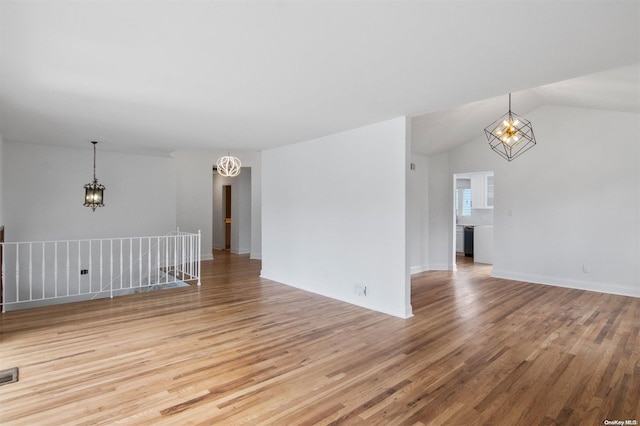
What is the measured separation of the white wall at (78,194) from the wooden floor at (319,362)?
93.6 inches

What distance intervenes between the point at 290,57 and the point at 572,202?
19.0ft

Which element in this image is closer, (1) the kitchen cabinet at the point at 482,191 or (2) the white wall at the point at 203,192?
(2) the white wall at the point at 203,192

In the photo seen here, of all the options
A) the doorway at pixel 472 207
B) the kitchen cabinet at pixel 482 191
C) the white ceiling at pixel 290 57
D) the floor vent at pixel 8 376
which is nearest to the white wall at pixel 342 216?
the white ceiling at pixel 290 57

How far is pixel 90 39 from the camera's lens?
2.18m

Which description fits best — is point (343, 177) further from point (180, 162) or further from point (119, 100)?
point (180, 162)

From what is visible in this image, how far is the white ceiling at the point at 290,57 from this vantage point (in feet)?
6.19

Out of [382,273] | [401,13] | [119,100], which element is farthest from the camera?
[382,273]

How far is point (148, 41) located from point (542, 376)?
12.7 feet

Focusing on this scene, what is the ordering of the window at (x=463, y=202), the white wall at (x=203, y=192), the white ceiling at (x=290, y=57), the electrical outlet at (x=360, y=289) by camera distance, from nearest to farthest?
1. the white ceiling at (x=290, y=57)
2. the electrical outlet at (x=360, y=289)
3. the white wall at (x=203, y=192)
4. the window at (x=463, y=202)

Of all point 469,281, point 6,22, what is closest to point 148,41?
point 6,22

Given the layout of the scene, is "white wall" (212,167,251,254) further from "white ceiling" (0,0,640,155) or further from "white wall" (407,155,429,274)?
"white ceiling" (0,0,640,155)

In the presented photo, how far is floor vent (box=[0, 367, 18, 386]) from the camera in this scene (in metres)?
2.62

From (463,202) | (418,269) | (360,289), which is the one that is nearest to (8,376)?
(360,289)

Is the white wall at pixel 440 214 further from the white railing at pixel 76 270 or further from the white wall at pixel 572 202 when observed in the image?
the white railing at pixel 76 270
